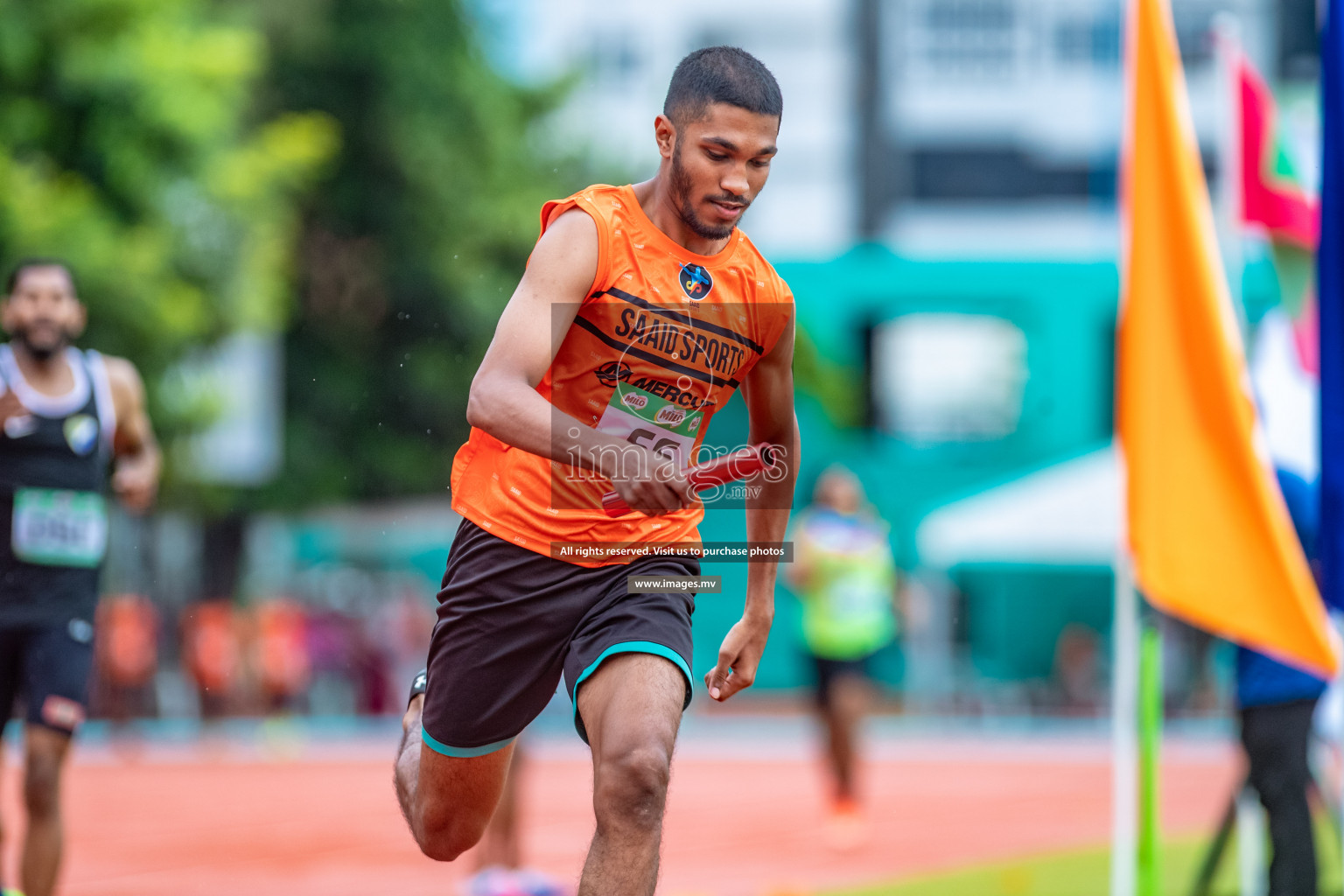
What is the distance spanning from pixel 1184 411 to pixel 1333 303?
711 millimetres

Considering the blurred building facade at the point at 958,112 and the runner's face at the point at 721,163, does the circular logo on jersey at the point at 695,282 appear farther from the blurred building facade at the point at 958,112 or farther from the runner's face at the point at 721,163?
the blurred building facade at the point at 958,112

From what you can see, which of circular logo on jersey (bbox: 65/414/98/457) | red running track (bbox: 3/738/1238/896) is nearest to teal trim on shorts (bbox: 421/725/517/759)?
circular logo on jersey (bbox: 65/414/98/457)

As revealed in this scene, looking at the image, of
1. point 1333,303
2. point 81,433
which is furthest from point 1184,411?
point 81,433

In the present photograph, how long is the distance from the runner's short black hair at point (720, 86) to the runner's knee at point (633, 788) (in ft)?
4.85

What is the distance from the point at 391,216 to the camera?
2670 cm

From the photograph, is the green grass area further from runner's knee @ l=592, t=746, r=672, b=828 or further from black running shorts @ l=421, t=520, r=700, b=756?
runner's knee @ l=592, t=746, r=672, b=828

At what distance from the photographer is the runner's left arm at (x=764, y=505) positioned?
14.2 ft

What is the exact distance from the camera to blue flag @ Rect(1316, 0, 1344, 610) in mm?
6113

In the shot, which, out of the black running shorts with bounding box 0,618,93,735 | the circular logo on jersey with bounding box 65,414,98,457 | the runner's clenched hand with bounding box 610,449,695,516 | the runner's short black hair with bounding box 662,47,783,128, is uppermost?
the runner's short black hair with bounding box 662,47,783,128

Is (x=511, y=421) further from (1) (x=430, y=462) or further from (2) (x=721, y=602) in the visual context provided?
(1) (x=430, y=462)

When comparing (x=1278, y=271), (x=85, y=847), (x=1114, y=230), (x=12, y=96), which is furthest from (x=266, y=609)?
(x=1114, y=230)

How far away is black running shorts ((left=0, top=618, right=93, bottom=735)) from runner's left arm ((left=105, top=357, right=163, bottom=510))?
0.61 m

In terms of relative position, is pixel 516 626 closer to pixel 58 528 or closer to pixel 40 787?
pixel 40 787

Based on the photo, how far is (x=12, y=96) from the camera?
1569 cm
